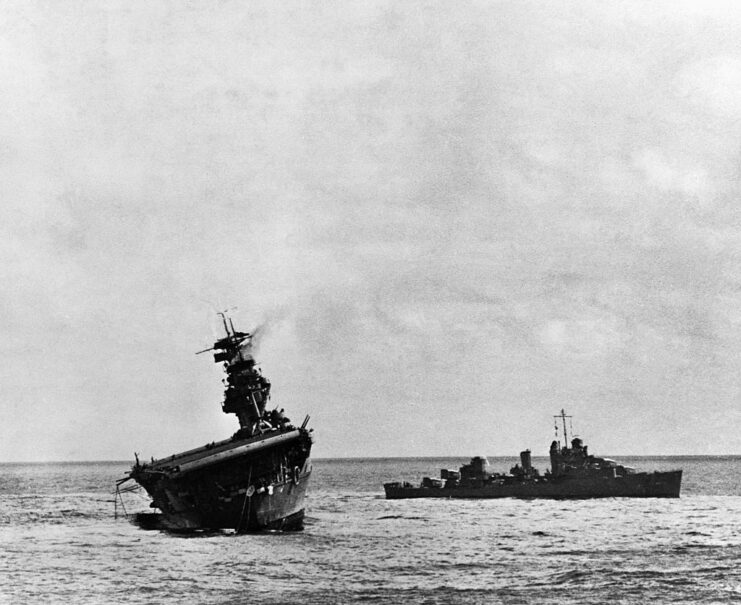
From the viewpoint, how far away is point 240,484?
145 ft

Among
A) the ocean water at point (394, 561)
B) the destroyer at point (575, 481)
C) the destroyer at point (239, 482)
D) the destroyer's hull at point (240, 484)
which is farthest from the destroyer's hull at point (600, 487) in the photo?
the destroyer's hull at point (240, 484)

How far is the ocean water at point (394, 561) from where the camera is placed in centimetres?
2900

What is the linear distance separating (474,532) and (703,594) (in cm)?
2347

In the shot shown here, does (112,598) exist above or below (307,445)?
below

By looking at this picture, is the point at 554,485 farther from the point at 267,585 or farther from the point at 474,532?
the point at 267,585

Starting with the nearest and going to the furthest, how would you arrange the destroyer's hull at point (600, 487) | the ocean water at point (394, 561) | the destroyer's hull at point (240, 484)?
1. the ocean water at point (394, 561)
2. the destroyer's hull at point (240, 484)
3. the destroyer's hull at point (600, 487)

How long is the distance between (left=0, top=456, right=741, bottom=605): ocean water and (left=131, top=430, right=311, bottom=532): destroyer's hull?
3.83 feet

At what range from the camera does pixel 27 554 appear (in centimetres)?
4209

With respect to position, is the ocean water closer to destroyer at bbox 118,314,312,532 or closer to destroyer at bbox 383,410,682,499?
destroyer at bbox 118,314,312,532

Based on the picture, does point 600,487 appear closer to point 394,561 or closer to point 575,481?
point 575,481

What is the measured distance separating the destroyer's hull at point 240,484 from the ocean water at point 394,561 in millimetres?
1166

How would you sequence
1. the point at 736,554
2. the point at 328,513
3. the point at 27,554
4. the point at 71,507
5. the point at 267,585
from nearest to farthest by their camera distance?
the point at 267,585 < the point at 736,554 < the point at 27,554 < the point at 328,513 < the point at 71,507

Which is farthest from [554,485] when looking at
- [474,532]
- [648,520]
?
[474,532]

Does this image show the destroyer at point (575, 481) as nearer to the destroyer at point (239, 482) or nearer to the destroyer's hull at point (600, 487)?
the destroyer's hull at point (600, 487)
